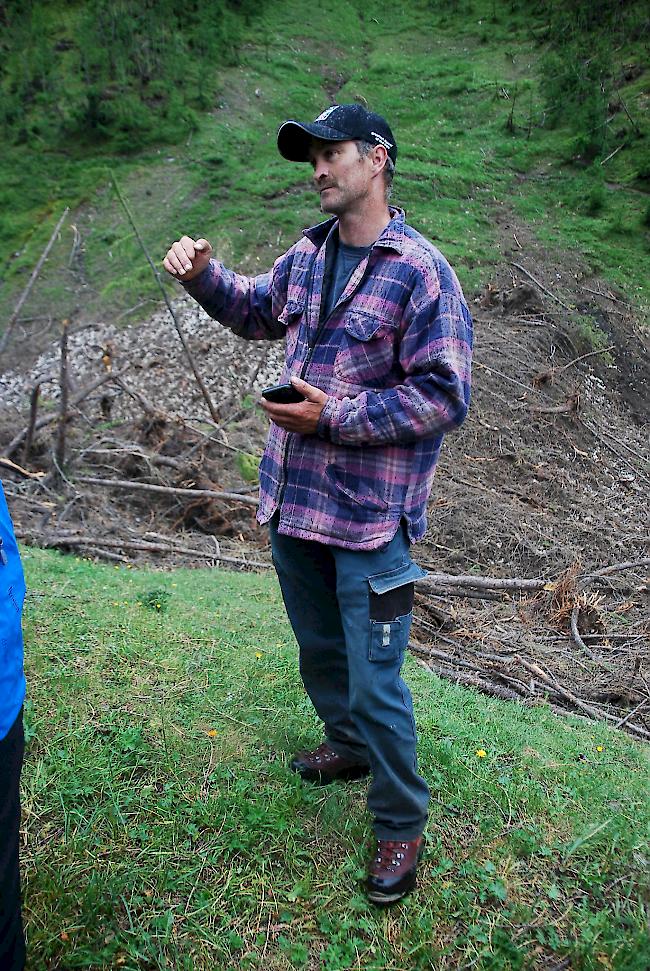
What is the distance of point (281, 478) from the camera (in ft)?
8.25

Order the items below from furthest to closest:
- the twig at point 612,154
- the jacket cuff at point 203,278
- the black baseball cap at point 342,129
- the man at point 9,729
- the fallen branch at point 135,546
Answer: the twig at point 612,154 < the fallen branch at point 135,546 < the jacket cuff at point 203,278 < the black baseball cap at point 342,129 < the man at point 9,729

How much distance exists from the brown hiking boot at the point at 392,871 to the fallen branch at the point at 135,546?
494 cm

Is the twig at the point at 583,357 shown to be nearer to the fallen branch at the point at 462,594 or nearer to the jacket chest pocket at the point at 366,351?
the fallen branch at the point at 462,594

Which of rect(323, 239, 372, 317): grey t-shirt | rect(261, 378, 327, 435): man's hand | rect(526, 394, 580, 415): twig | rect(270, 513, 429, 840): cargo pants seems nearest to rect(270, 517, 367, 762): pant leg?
rect(270, 513, 429, 840): cargo pants

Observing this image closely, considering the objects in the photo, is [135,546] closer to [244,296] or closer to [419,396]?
[244,296]

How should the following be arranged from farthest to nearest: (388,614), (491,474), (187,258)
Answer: (491,474) → (187,258) → (388,614)

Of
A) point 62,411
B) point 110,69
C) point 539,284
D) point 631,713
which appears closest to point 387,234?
point 631,713

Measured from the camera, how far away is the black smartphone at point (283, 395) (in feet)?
7.48

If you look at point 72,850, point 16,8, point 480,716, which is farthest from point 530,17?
point 72,850

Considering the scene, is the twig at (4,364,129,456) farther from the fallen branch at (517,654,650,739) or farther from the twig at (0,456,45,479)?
the fallen branch at (517,654,650,739)

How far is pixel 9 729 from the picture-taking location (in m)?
1.80

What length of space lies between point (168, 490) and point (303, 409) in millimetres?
6144

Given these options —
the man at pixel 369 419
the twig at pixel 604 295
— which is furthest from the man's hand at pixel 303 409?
the twig at pixel 604 295

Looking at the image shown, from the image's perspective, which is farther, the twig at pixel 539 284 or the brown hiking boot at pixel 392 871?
the twig at pixel 539 284
